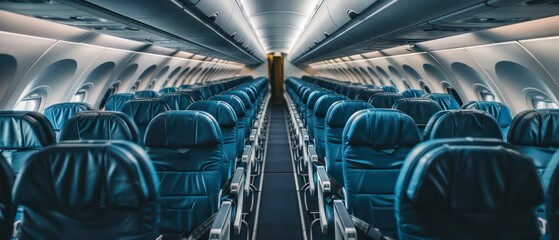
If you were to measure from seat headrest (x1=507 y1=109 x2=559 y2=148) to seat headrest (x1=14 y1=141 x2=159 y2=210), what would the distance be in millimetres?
2963

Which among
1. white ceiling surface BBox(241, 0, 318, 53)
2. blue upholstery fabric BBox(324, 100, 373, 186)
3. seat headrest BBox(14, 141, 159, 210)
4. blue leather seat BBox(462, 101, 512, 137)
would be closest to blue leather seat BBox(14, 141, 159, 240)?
seat headrest BBox(14, 141, 159, 210)

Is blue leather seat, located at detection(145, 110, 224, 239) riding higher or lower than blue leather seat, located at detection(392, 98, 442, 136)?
lower

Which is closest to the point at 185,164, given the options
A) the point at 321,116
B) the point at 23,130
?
the point at 23,130

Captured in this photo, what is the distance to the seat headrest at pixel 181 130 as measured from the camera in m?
3.17

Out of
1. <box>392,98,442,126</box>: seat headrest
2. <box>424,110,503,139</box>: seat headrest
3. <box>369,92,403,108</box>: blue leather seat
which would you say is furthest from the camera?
<box>369,92,403,108</box>: blue leather seat

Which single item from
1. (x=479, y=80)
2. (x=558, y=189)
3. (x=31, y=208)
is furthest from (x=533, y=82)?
(x=31, y=208)

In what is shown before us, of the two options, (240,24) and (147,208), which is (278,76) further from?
(147,208)

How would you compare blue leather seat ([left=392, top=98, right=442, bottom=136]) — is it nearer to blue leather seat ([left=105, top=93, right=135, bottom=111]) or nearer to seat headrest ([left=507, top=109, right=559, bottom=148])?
seat headrest ([left=507, top=109, right=559, bottom=148])

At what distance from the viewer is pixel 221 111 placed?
14.7ft

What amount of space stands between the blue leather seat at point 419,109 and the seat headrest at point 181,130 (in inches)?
86.9

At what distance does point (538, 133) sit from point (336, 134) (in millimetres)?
1913

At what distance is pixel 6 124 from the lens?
2850mm

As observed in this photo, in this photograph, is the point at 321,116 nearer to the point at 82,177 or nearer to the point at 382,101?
the point at 382,101

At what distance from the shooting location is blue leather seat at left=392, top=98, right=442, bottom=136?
423cm
